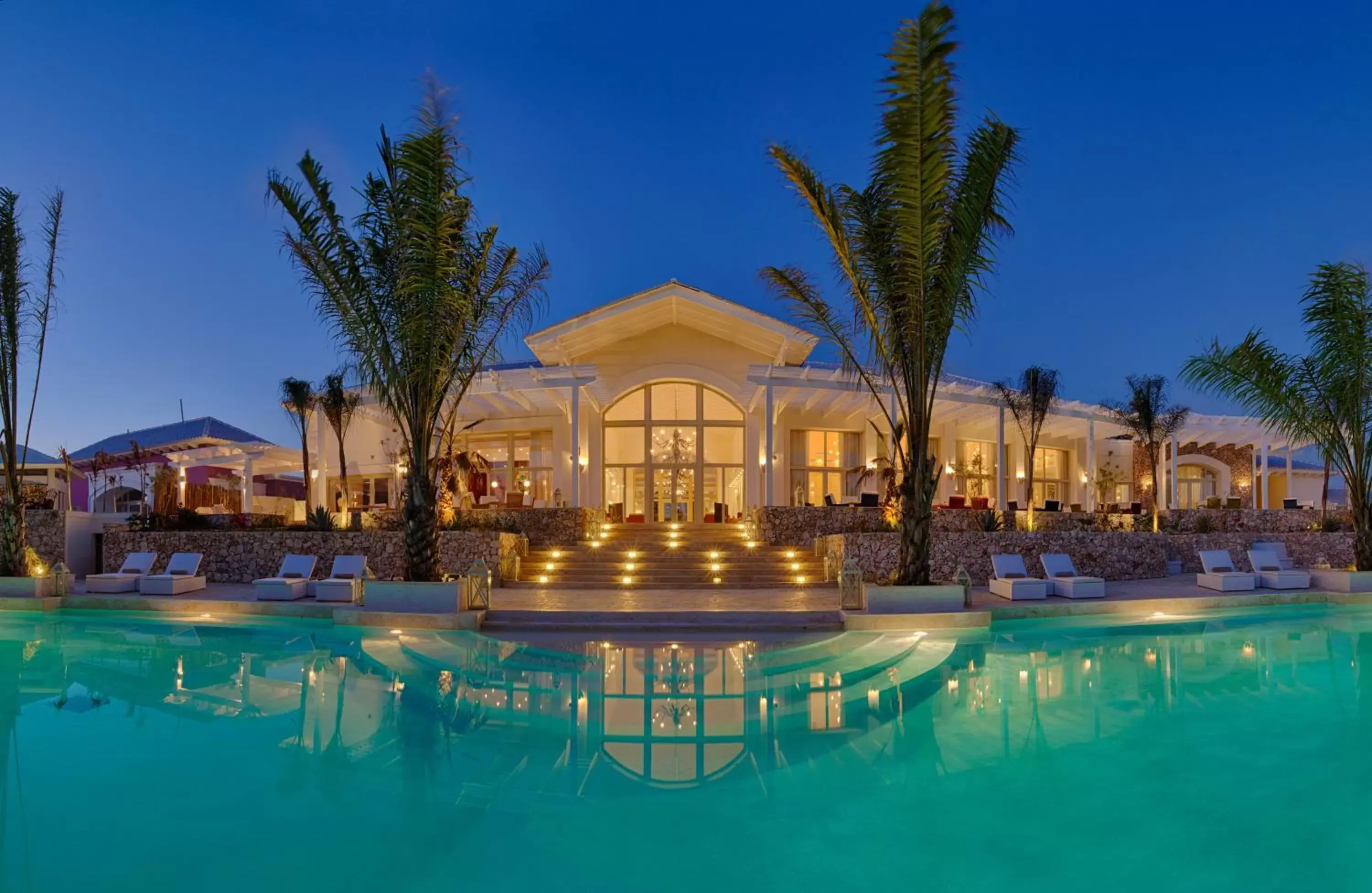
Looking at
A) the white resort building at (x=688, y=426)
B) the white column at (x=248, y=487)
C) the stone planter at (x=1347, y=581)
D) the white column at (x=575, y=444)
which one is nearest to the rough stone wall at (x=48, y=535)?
the white resort building at (x=688, y=426)

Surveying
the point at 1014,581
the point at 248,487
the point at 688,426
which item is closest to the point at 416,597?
the point at 1014,581

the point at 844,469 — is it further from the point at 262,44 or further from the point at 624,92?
the point at 624,92

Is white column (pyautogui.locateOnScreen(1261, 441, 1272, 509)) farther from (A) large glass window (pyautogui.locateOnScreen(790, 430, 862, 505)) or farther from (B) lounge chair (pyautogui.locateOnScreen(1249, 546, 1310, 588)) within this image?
(B) lounge chair (pyautogui.locateOnScreen(1249, 546, 1310, 588))

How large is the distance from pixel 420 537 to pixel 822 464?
51.1 ft

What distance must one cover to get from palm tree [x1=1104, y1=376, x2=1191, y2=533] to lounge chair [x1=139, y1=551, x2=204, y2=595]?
2069 cm

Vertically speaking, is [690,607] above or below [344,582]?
below

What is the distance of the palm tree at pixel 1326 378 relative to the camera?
12555 mm

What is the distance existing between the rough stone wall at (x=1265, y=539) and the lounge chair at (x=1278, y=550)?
44 cm

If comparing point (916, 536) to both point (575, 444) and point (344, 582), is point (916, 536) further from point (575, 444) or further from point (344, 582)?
point (575, 444)

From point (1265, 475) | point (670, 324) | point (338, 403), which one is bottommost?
point (1265, 475)

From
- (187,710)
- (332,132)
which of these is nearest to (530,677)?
(187,710)

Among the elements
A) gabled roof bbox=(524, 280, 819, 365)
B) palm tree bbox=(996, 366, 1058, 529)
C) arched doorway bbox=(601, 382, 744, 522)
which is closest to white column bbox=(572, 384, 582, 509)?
gabled roof bbox=(524, 280, 819, 365)

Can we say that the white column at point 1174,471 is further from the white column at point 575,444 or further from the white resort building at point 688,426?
the white column at point 575,444

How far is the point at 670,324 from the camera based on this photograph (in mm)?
23750
